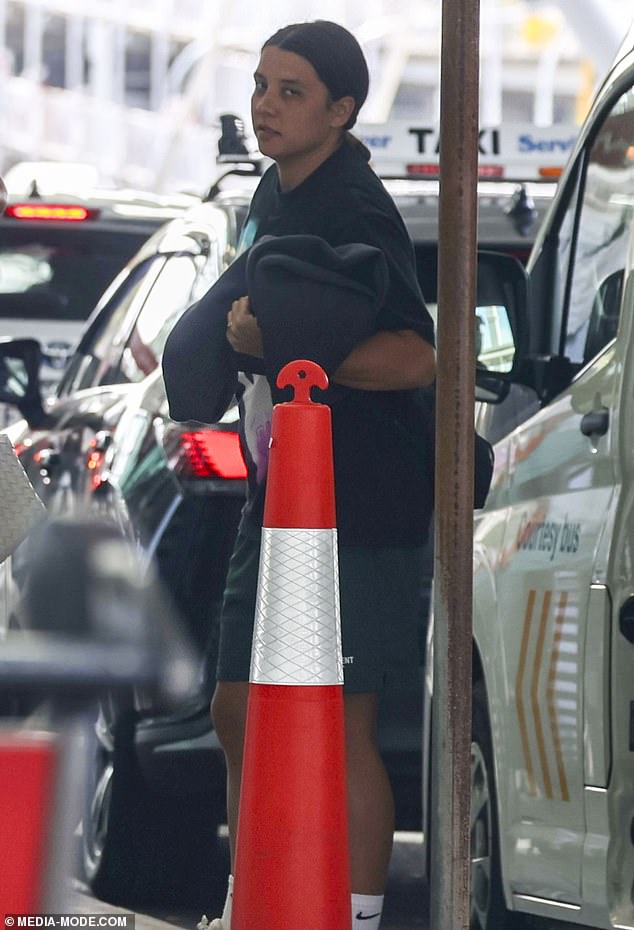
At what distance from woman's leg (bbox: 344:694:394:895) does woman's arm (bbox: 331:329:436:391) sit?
518 mm

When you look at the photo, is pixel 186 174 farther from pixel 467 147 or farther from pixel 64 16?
pixel 467 147

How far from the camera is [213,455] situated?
570 centimetres

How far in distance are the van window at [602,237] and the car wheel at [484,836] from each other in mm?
842

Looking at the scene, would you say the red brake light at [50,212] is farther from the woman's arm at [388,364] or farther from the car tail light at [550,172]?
the woman's arm at [388,364]

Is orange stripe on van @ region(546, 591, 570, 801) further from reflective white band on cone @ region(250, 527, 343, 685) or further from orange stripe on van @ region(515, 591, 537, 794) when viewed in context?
reflective white band on cone @ region(250, 527, 343, 685)

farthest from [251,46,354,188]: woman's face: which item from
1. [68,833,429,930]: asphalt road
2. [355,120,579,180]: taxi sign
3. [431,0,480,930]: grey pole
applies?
[355,120,579,180]: taxi sign

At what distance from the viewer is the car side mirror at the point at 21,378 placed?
718 cm

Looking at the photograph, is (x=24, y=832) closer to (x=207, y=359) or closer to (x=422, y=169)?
(x=207, y=359)

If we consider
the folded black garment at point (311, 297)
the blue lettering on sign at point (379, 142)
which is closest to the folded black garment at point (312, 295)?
the folded black garment at point (311, 297)

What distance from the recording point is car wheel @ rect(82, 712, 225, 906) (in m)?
5.89

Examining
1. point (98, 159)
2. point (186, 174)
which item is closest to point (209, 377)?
point (186, 174)

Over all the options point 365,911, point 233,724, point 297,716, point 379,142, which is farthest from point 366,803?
point 379,142

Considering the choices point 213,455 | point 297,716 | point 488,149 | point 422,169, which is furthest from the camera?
point 488,149

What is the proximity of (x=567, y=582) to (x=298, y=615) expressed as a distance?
0.98 metres
